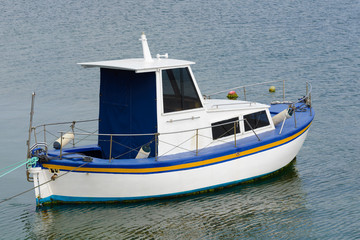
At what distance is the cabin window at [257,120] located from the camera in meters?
15.8

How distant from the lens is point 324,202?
1466cm

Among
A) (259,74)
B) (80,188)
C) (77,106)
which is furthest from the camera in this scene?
(259,74)

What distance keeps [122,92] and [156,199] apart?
2.98 metres

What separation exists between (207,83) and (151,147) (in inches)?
566

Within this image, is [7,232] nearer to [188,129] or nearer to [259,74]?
[188,129]

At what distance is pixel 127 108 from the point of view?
576 inches

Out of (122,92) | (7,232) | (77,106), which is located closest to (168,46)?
(77,106)

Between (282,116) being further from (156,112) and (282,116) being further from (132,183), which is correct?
(132,183)

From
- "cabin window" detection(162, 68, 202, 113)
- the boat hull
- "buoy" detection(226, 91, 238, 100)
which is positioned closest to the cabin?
"cabin window" detection(162, 68, 202, 113)

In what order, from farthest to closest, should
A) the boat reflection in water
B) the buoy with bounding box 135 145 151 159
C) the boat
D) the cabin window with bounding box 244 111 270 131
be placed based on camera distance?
the cabin window with bounding box 244 111 270 131, the buoy with bounding box 135 145 151 159, the boat, the boat reflection in water

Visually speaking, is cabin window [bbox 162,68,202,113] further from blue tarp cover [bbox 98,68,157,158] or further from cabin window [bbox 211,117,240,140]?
cabin window [bbox 211,117,240,140]

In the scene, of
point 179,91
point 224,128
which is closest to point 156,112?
point 179,91

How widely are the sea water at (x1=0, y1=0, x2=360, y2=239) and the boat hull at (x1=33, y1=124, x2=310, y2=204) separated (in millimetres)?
278

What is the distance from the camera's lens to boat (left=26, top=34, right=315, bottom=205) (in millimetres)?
13906
